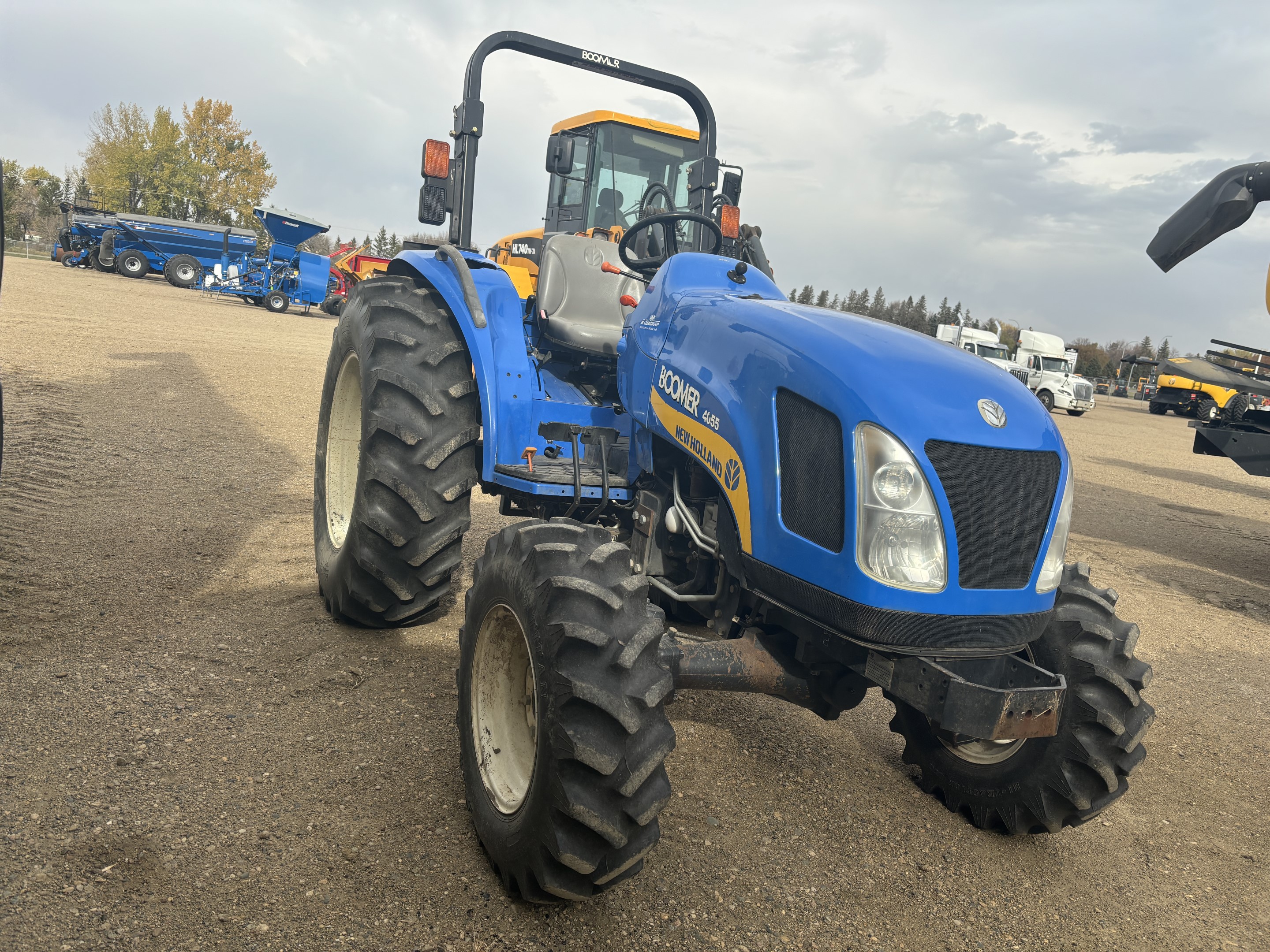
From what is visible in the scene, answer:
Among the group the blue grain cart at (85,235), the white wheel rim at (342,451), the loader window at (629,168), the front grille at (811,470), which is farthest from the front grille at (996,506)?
the blue grain cart at (85,235)

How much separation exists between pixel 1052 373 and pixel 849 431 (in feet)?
99.9

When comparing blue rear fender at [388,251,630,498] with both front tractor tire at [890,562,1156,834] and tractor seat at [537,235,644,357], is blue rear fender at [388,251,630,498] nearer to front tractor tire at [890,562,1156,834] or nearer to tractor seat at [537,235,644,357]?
tractor seat at [537,235,644,357]

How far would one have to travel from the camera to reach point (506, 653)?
8.26 ft

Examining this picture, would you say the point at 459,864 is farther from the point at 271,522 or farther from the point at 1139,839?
the point at 271,522

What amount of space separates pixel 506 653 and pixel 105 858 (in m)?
1.09

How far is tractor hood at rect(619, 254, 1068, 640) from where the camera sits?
202 centimetres

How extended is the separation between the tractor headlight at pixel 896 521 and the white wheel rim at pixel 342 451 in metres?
2.82

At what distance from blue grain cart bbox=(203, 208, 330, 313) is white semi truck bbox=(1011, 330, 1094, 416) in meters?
20.6

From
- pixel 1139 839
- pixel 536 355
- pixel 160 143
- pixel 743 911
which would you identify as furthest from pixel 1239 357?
pixel 160 143

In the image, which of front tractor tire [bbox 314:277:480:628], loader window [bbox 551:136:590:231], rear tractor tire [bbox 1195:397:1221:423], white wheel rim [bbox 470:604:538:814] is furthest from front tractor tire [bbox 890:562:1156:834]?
rear tractor tire [bbox 1195:397:1221:423]

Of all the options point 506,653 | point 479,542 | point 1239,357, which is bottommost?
point 479,542

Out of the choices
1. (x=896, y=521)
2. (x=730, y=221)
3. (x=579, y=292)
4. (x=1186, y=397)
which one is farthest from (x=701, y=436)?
(x=1186, y=397)

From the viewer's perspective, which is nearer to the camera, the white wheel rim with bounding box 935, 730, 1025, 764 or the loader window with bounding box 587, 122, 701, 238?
the white wheel rim with bounding box 935, 730, 1025, 764

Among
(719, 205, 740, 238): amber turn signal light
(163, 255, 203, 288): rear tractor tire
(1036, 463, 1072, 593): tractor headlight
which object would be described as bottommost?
(163, 255, 203, 288): rear tractor tire
